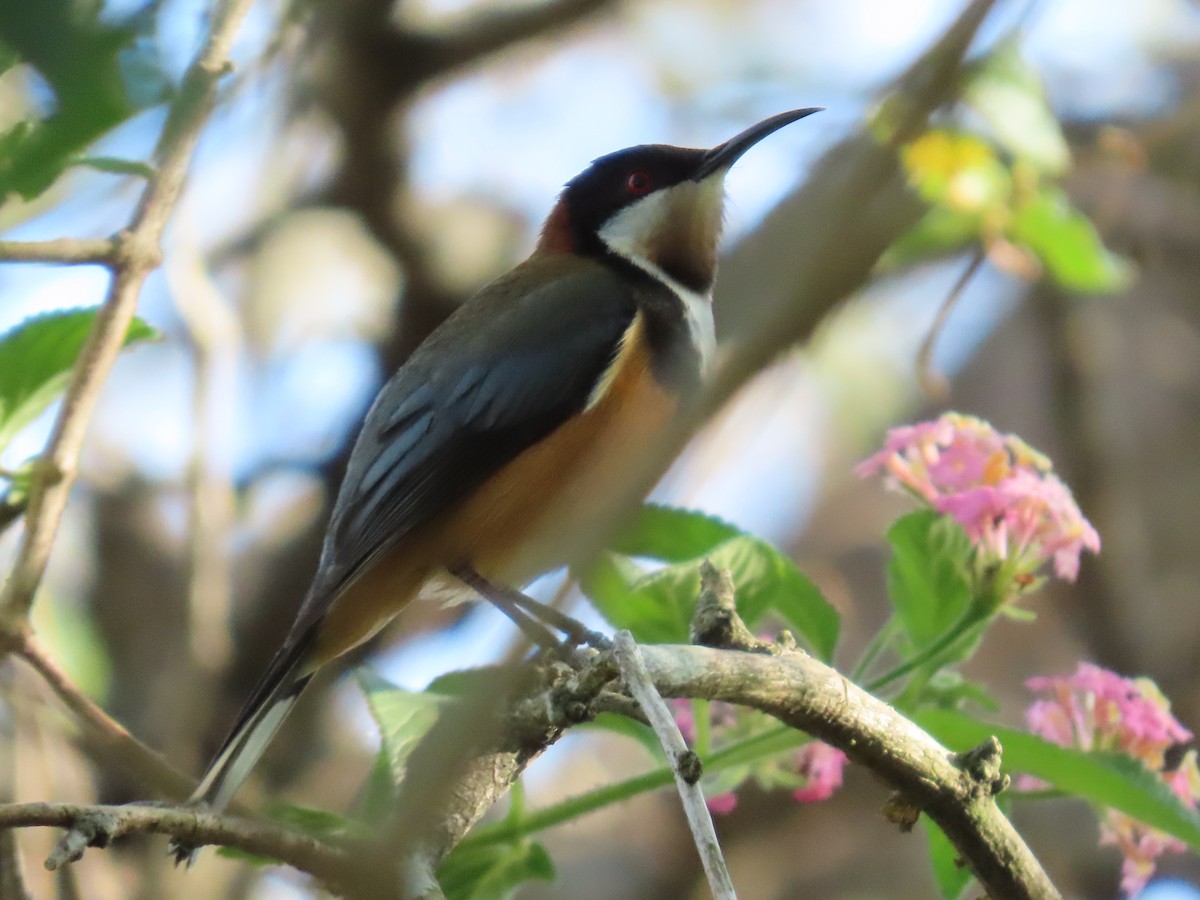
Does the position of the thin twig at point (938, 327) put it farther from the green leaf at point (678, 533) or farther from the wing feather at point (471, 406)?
the green leaf at point (678, 533)

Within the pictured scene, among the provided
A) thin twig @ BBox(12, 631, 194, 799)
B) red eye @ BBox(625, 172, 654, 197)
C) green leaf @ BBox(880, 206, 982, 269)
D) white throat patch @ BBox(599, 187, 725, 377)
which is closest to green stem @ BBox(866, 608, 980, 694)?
thin twig @ BBox(12, 631, 194, 799)

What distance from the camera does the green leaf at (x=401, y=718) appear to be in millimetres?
2643

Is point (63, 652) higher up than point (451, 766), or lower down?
lower down

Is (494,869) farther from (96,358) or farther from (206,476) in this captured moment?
(206,476)

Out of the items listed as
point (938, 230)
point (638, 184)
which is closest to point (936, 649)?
point (938, 230)

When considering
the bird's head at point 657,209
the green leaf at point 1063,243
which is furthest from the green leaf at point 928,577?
the bird's head at point 657,209

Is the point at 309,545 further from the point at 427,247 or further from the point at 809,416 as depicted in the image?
the point at 809,416

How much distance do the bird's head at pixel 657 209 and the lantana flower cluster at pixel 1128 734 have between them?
2.38 meters

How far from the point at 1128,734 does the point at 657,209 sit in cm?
278

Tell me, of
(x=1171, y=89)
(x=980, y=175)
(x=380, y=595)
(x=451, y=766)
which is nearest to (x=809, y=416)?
(x=1171, y=89)

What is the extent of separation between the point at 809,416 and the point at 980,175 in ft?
17.6

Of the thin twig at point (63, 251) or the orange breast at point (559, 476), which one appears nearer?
the thin twig at point (63, 251)

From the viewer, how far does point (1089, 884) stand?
6.59 m

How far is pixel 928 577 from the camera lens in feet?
9.54
